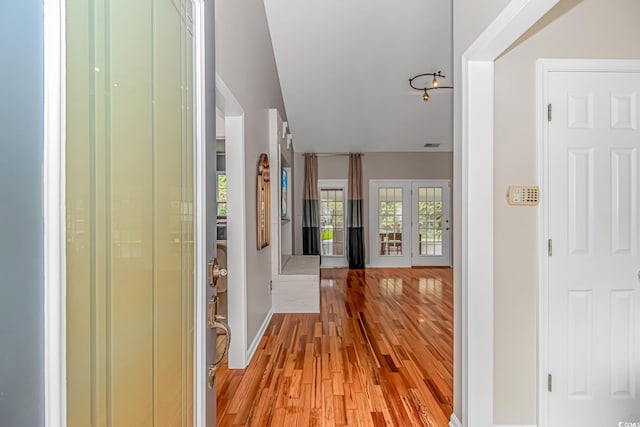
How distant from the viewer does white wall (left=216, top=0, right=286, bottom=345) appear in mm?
2445

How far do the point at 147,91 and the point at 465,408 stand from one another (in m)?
1.99

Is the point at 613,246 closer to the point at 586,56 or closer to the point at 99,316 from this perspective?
the point at 586,56

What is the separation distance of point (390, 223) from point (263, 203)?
4396 mm

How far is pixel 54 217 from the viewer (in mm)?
475

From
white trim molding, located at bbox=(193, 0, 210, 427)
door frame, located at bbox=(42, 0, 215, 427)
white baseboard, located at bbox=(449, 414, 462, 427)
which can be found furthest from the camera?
white baseboard, located at bbox=(449, 414, 462, 427)

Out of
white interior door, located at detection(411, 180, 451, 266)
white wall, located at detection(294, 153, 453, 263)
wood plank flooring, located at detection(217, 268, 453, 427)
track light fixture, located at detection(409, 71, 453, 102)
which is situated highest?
track light fixture, located at detection(409, 71, 453, 102)

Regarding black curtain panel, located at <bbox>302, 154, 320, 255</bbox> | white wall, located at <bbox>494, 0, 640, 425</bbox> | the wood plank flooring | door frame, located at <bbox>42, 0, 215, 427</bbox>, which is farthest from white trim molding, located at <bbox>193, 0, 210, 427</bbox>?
black curtain panel, located at <bbox>302, 154, 320, 255</bbox>

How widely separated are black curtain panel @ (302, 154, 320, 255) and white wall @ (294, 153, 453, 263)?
0.25 m

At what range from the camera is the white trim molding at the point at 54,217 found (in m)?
0.46

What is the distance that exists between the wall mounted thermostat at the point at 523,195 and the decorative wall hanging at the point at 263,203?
2.21 metres

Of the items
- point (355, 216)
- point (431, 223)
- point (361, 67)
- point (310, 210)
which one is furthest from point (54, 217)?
point (431, 223)

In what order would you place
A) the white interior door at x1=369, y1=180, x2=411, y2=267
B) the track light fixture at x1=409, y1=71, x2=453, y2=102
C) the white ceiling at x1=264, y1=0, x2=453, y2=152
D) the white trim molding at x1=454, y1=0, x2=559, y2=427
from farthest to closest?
the white interior door at x1=369, y1=180, x2=411, y2=267
the track light fixture at x1=409, y1=71, x2=453, y2=102
the white ceiling at x1=264, y1=0, x2=453, y2=152
the white trim molding at x1=454, y1=0, x2=559, y2=427

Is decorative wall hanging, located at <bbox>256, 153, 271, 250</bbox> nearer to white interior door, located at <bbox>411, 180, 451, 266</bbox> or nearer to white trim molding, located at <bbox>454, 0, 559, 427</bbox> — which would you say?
white trim molding, located at <bbox>454, 0, 559, 427</bbox>

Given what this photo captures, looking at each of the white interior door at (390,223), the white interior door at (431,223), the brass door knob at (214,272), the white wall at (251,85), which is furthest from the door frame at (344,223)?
the brass door knob at (214,272)
